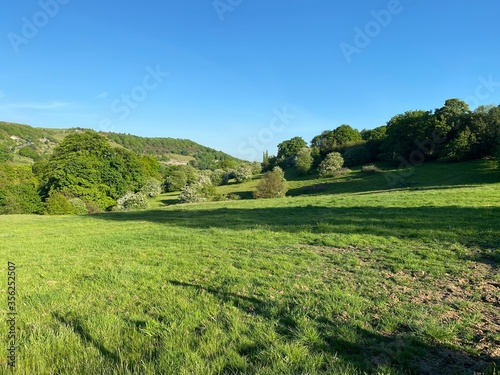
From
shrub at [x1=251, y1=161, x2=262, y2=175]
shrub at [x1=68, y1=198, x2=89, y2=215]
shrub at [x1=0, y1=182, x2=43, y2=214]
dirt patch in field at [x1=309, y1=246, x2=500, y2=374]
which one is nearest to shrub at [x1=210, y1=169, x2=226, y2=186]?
shrub at [x1=251, y1=161, x2=262, y2=175]

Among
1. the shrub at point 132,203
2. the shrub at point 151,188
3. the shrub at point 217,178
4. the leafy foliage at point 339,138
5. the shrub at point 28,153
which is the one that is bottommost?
the shrub at point 132,203

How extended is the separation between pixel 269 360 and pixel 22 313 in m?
4.93

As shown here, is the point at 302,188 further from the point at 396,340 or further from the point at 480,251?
the point at 396,340

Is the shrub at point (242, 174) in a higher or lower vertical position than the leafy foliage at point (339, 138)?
lower

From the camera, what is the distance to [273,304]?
5355 mm

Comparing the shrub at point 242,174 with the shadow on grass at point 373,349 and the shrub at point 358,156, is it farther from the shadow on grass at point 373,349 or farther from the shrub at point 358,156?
the shadow on grass at point 373,349

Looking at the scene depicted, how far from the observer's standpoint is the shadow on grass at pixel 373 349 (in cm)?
346

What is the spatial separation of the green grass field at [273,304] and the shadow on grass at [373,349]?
0.02 meters

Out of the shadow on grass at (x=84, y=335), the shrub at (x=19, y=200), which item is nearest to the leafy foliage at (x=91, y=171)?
the shrub at (x=19, y=200)

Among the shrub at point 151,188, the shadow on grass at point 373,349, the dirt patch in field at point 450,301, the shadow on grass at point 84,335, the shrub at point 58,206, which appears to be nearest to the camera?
the shadow on grass at point 373,349

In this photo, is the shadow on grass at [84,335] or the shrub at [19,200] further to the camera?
the shrub at [19,200]

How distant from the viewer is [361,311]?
16.2 ft

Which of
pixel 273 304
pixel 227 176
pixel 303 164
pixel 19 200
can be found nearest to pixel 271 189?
pixel 303 164

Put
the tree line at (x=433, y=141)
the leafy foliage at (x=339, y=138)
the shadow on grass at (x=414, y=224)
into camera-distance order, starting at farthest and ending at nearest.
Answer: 1. the leafy foliage at (x=339, y=138)
2. the tree line at (x=433, y=141)
3. the shadow on grass at (x=414, y=224)
